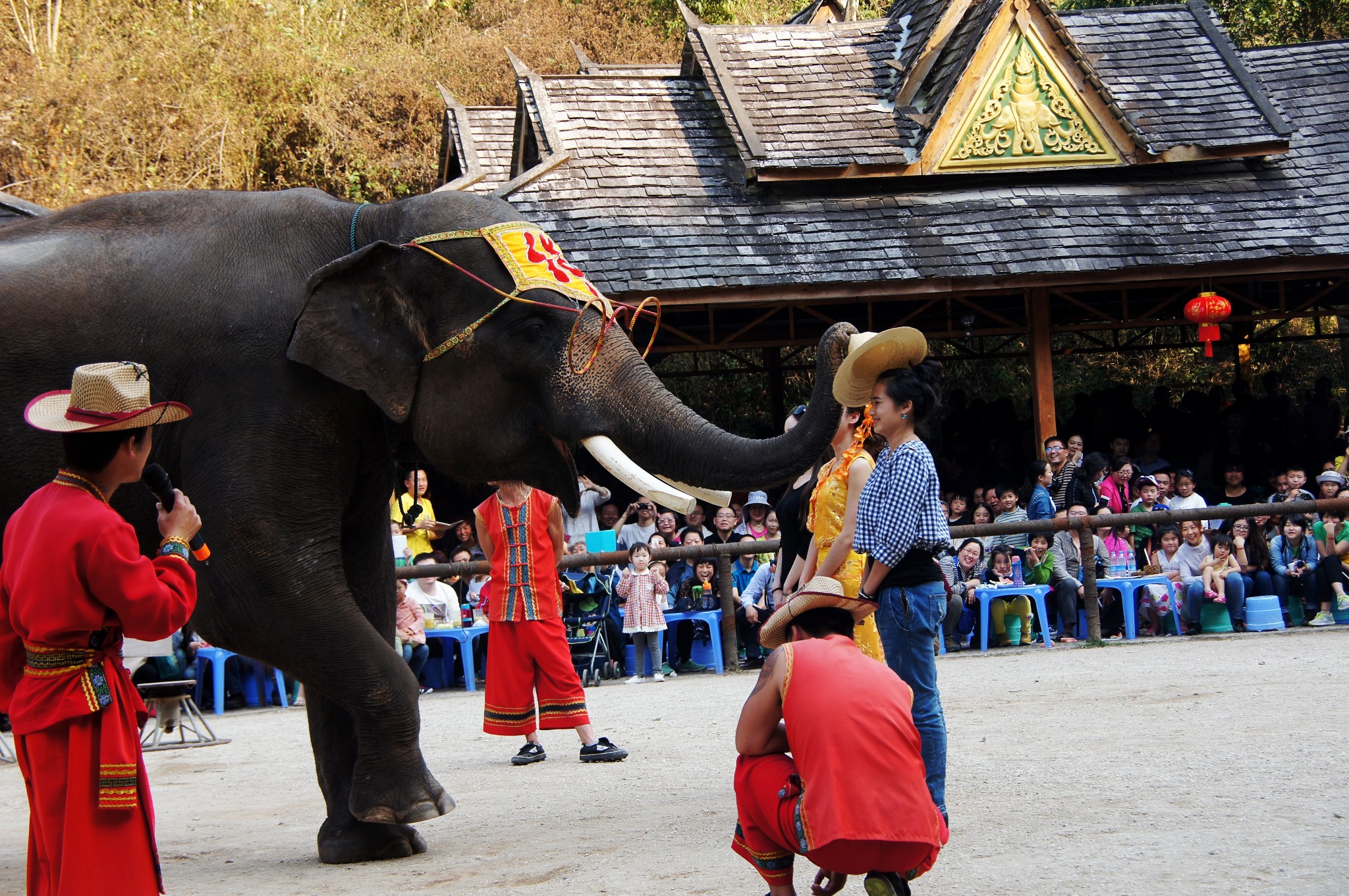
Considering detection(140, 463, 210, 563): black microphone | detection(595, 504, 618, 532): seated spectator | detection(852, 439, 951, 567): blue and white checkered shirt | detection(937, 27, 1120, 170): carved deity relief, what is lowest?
detection(852, 439, 951, 567): blue and white checkered shirt

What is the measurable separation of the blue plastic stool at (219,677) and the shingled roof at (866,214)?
4456 millimetres

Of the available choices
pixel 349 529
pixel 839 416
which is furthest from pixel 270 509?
pixel 839 416

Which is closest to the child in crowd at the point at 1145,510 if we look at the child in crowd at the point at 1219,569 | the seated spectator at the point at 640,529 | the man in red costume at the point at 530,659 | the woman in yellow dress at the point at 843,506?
the child in crowd at the point at 1219,569

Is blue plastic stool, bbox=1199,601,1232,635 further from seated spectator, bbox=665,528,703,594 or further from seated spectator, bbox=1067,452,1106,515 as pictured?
seated spectator, bbox=665,528,703,594

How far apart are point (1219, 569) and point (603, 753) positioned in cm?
710

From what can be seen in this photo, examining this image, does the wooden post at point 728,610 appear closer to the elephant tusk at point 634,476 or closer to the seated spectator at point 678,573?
the seated spectator at point 678,573

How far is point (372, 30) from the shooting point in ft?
87.1

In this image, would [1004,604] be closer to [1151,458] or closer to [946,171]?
[1151,458]

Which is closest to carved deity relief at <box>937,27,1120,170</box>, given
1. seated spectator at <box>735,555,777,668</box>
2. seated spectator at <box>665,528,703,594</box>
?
seated spectator at <box>735,555,777,668</box>

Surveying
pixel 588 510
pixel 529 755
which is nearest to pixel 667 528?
pixel 588 510

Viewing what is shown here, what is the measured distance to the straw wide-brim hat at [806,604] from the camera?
153 inches

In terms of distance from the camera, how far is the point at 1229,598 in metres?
12.1

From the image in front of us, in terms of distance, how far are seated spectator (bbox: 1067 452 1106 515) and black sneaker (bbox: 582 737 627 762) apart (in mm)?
6713

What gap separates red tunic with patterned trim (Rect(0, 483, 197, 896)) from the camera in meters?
3.52
